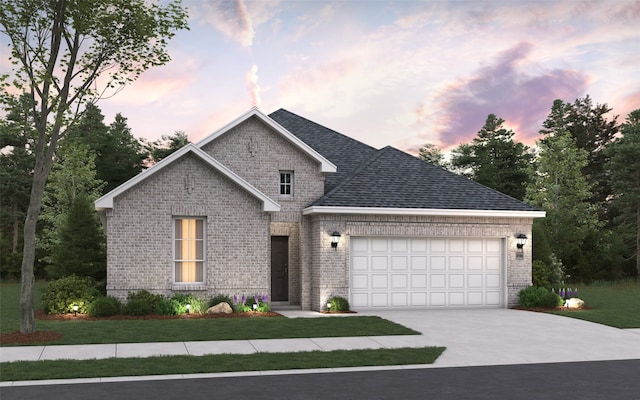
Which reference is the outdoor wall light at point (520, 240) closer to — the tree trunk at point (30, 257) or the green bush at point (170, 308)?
the green bush at point (170, 308)

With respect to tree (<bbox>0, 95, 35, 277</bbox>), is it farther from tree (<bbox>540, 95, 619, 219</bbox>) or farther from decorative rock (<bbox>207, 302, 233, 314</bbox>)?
tree (<bbox>540, 95, 619, 219</bbox>)

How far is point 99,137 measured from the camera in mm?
58406

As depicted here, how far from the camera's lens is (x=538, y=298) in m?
22.9

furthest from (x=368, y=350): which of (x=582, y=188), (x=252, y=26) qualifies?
(x=582, y=188)

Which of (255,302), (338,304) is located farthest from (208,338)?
(338,304)

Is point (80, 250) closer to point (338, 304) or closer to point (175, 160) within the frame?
point (175, 160)

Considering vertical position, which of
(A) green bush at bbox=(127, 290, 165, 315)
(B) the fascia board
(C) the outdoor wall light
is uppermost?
(B) the fascia board

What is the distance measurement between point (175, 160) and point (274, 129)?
3762 millimetres

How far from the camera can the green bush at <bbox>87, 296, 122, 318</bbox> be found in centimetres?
1930

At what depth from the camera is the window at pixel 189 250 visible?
827 inches

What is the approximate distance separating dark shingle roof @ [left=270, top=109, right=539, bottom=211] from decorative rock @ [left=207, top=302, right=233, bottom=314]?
4.48 metres

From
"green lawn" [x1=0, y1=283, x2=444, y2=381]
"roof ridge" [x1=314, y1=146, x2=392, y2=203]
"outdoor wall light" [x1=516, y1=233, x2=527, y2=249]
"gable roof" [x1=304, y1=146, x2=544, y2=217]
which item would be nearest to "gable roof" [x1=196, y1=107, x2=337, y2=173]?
"roof ridge" [x1=314, y1=146, x2=392, y2=203]

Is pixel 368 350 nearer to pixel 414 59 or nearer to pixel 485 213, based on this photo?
pixel 485 213

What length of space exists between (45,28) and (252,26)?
742 centimetres
